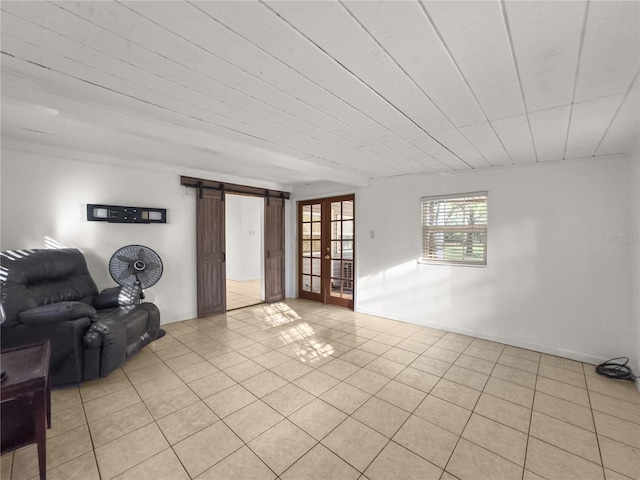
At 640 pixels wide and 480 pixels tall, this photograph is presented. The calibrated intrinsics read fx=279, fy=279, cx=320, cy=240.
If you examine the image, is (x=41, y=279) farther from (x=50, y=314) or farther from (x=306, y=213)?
(x=306, y=213)

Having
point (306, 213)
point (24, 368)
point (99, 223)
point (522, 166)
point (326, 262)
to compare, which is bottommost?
point (24, 368)

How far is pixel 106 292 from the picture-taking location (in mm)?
2984

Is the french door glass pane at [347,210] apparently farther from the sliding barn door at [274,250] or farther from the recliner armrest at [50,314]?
the recliner armrest at [50,314]

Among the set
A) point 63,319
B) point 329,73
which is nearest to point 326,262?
point 63,319

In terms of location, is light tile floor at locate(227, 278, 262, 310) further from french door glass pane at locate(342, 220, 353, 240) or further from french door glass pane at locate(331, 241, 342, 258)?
french door glass pane at locate(342, 220, 353, 240)

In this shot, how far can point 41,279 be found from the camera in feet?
8.49

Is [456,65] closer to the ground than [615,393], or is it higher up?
higher up

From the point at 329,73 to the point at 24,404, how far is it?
8.27 ft

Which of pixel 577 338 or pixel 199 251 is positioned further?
pixel 199 251

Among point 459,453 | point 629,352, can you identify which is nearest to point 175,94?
point 459,453

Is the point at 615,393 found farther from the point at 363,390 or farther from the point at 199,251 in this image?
the point at 199,251

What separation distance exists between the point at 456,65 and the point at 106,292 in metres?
3.65

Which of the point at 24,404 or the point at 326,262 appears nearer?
the point at 24,404

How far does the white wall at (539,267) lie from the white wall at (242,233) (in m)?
4.61
